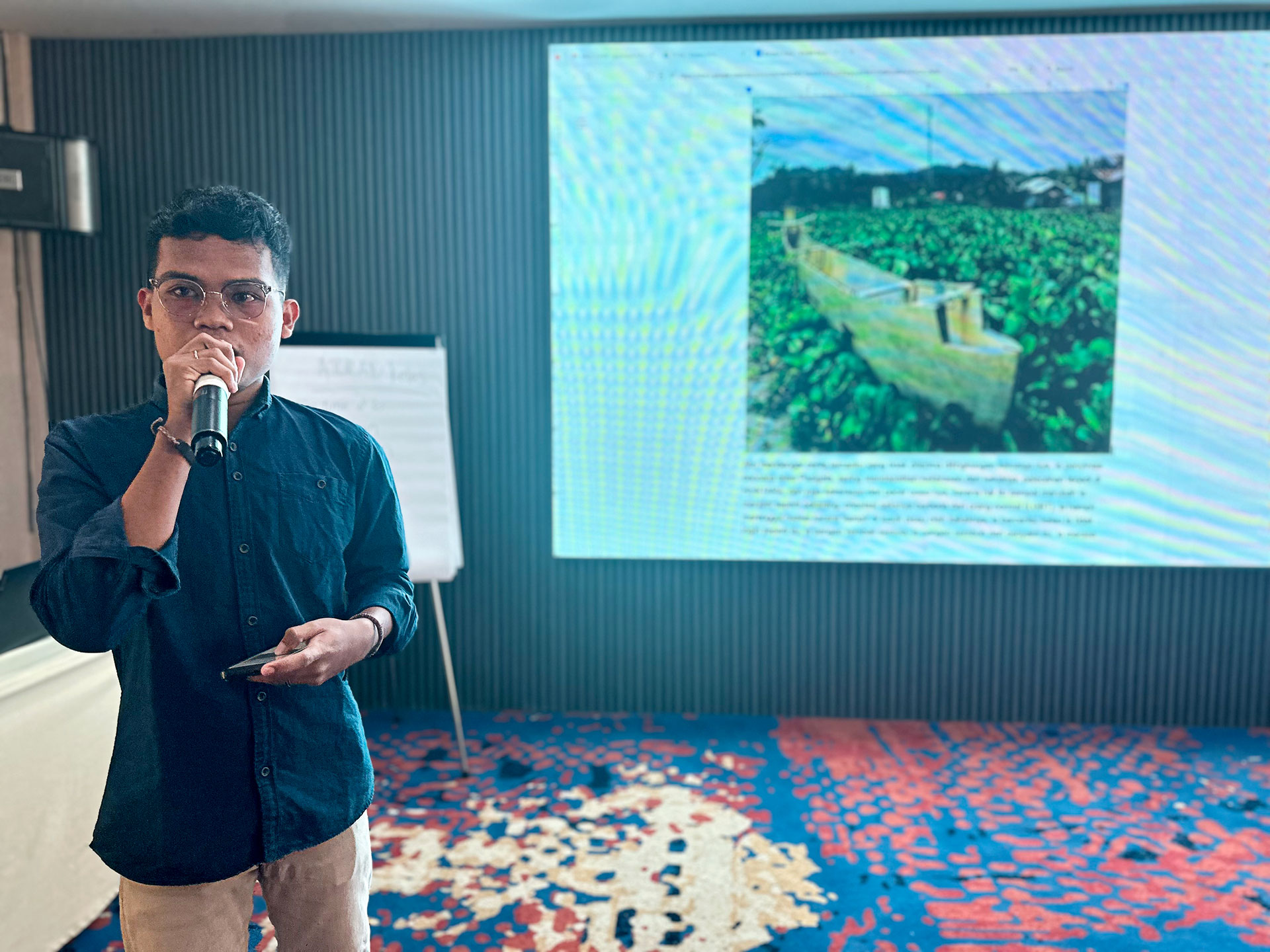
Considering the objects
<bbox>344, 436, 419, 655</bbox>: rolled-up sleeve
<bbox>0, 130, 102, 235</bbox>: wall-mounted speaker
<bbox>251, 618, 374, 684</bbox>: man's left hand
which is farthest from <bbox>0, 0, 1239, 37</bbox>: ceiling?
<bbox>251, 618, 374, 684</bbox>: man's left hand

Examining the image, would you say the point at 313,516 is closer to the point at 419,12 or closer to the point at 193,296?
the point at 193,296

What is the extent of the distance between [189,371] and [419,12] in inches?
99.6

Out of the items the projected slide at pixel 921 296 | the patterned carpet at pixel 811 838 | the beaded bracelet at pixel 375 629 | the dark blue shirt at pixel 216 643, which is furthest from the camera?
the projected slide at pixel 921 296

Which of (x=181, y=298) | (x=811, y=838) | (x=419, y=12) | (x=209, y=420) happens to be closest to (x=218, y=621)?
(x=209, y=420)

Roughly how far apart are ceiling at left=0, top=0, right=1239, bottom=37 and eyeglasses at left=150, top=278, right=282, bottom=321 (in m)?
2.26

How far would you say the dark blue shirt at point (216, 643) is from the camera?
39.3 inches

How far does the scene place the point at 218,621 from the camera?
105 centimetres

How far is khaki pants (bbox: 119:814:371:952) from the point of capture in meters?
1.04

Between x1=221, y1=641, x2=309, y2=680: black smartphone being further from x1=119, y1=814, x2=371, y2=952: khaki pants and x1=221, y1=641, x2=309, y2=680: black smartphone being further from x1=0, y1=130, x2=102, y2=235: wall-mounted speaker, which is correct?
x1=0, y1=130, x2=102, y2=235: wall-mounted speaker

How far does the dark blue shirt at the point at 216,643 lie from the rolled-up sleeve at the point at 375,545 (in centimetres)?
5

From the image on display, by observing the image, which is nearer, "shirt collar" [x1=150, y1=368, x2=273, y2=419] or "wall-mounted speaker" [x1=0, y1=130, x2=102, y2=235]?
"shirt collar" [x1=150, y1=368, x2=273, y2=419]

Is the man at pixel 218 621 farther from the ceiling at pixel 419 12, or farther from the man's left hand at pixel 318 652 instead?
the ceiling at pixel 419 12

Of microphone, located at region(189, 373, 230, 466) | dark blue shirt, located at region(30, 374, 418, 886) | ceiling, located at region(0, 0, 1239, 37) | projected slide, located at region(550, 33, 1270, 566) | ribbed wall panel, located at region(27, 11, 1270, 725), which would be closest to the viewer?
microphone, located at region(189, 373, 230, 466)

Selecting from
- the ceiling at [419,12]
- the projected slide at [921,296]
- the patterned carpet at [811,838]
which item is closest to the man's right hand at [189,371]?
the patterned carpet at [811,838]
